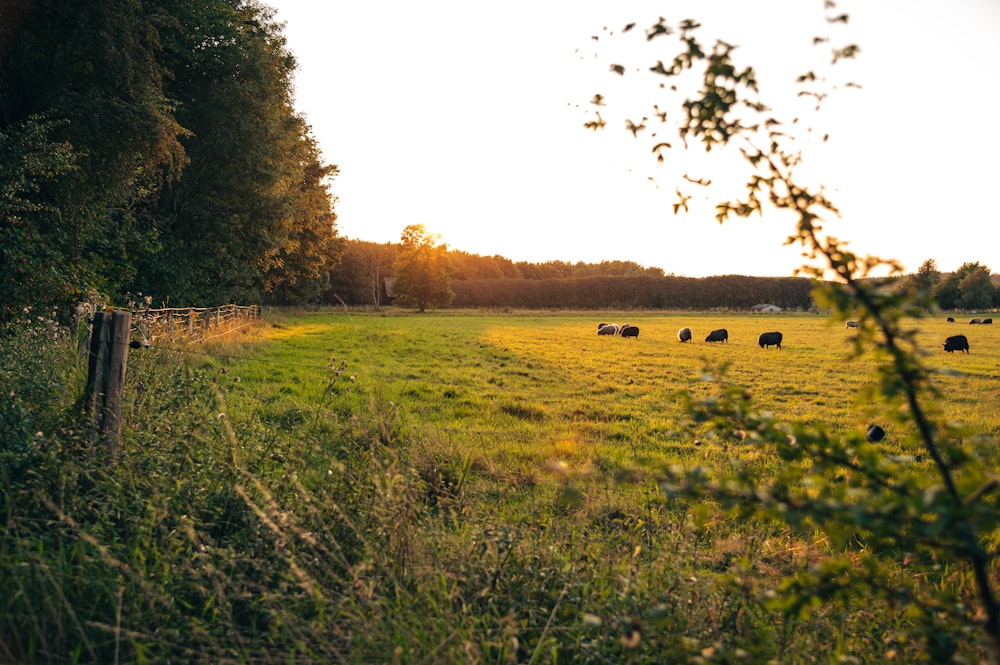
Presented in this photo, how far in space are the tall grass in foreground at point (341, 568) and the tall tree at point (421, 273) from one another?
71.5 meters

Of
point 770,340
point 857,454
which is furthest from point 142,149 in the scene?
point 770,340

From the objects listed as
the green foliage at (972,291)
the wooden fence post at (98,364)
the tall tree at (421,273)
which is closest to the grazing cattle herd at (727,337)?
the wooden fence post at (98,364)

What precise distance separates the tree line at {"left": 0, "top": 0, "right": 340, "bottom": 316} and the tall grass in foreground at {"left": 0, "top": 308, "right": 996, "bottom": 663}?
908cm

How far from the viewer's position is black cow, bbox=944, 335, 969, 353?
22.4 metres

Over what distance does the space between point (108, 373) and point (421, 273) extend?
7270cm

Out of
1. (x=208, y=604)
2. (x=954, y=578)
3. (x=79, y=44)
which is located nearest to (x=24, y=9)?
(x=79, y=44)

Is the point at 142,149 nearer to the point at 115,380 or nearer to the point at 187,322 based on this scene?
the point at 187,322

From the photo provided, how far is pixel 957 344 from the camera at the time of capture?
2258cm

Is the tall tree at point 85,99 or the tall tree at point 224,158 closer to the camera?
the tall tree at point 85,99

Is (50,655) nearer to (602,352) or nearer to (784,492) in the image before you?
(784,492)

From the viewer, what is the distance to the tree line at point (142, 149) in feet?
40.1

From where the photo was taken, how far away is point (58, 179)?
563 inches

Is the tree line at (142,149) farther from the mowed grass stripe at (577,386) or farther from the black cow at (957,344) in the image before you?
the black cow at (957,344)

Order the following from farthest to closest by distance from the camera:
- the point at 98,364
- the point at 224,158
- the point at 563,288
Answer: the point at 563,288, the point at 224,158, the point at 98,364
